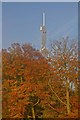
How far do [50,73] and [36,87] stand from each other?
0.79m

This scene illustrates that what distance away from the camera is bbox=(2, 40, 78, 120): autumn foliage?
40.4ft

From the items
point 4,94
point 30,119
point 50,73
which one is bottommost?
point 30,119

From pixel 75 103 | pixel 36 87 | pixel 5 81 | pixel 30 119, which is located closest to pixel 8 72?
pixel 5 81

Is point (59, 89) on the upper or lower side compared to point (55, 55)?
lower

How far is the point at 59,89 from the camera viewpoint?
41.4 ft

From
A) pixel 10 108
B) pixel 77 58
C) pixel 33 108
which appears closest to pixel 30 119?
pixel 33 108

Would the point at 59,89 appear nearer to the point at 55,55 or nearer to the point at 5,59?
the point at 55,55

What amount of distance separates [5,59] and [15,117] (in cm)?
249

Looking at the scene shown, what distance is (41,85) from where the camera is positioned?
12.7m

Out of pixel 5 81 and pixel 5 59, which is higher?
pixel 5 59

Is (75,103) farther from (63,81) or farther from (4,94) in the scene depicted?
(4,94)

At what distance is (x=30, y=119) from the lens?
13.2 metres

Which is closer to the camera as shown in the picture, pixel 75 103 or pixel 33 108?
pixel 75 103

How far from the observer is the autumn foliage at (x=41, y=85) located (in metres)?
12.3
